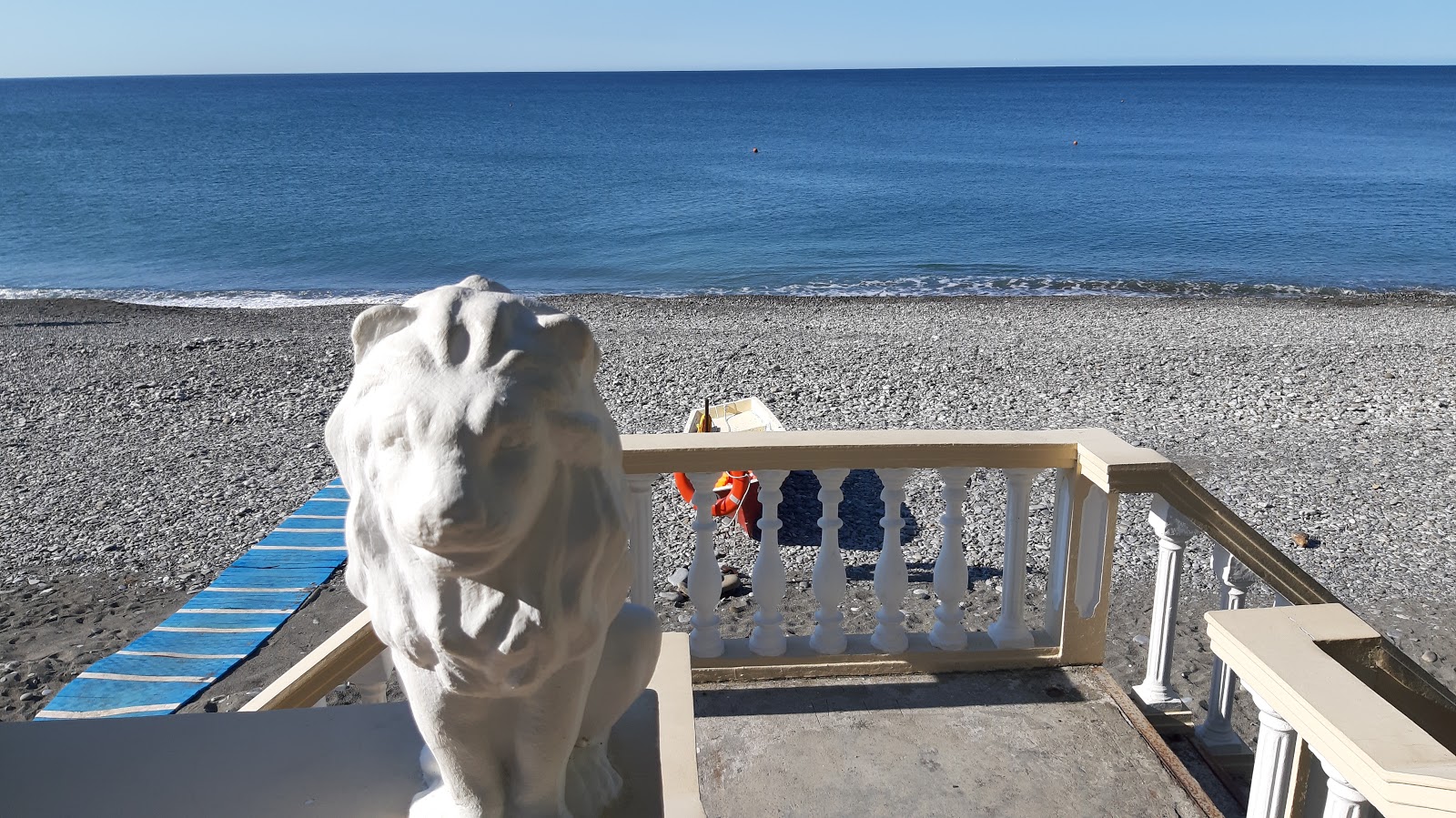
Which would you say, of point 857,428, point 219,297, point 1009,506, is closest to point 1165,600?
point 1009,506

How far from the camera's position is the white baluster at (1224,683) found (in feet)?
12.9

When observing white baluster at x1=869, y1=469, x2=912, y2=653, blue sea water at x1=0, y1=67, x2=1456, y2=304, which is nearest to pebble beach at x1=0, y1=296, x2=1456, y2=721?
white baluster at x1=869, y1=469, x2=912, y2=653

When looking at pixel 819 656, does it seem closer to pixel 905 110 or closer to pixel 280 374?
pixel 280 374

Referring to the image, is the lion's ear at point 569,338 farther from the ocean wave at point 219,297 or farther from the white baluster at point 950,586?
the ocean wave at point 219,297

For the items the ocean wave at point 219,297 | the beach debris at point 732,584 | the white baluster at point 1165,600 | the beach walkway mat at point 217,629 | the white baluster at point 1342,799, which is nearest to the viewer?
the white baluster at point 1342,799

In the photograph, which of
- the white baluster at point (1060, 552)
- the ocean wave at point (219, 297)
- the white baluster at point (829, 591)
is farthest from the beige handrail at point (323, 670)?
the ocean wave at point (219, 297)

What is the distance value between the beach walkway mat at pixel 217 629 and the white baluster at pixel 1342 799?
169 inches

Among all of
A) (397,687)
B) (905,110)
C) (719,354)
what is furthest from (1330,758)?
(905,110)

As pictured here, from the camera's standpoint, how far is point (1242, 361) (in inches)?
557

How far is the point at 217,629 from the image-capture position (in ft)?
21.0

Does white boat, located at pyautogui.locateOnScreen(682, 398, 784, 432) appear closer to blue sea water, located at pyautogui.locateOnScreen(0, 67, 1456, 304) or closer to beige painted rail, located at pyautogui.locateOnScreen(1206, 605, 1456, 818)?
beige painted rail, located at pyautogui.locateOnScreen(1206, 605, 1456, 818)

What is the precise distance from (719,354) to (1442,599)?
31.5 ft

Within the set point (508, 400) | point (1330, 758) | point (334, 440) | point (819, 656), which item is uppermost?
point (508, 400)

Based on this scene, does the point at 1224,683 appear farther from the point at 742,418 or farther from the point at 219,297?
the point at 219,297
